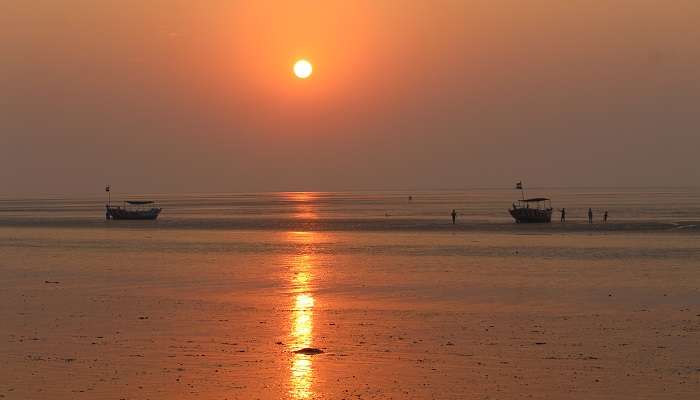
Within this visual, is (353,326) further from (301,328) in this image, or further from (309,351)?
(309,351)

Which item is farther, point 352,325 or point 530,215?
point 530,215

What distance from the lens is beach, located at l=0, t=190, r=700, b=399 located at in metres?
20.2

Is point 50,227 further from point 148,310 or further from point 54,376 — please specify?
point 54,376

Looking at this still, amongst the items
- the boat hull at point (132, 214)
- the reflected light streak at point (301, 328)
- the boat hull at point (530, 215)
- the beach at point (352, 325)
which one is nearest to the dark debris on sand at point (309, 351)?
the beach at point (352, 325)

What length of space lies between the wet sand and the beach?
0.27ft

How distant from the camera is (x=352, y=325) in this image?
28656mm

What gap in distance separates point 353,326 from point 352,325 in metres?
0.24

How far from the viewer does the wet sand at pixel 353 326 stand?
2017 centimetres

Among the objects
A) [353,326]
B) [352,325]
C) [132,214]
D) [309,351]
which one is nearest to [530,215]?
[132,214]

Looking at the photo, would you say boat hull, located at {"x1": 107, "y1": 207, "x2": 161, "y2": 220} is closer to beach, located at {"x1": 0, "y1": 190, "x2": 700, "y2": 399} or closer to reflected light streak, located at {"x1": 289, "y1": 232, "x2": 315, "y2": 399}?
beach, located at {"x1": 0, "y1": 190, "x2": 700, "y2": 399}

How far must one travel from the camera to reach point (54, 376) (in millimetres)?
20891

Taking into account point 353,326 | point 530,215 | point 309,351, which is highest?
point 530,215

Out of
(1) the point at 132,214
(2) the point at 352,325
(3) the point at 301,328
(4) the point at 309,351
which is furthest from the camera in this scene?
(1) the point at 132,214

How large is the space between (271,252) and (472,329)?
1439 inches
